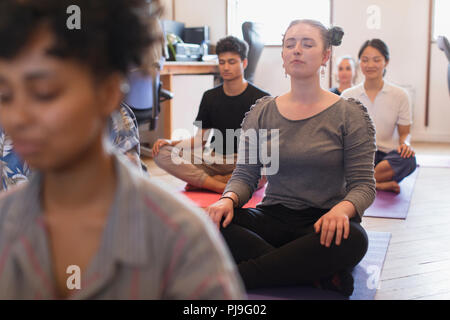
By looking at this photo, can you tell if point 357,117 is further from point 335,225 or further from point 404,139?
point 404,139

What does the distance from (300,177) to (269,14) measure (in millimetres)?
4633

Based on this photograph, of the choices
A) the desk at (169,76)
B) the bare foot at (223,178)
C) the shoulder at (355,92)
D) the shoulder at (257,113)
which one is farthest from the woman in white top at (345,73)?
the shoulder at (257,113)

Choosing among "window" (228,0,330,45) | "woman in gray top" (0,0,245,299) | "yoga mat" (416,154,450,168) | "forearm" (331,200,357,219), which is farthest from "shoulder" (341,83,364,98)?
"woman in gray top" (0,0,245,299)

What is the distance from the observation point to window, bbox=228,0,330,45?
6.03 m

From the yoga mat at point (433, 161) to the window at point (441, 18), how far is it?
4.56 feet

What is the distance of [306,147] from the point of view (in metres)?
1.77

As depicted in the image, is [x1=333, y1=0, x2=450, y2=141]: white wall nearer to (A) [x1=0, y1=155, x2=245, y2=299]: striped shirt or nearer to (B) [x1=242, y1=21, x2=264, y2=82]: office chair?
(B) [x1=242, y1=21, x2=264, y2=82]: office chair

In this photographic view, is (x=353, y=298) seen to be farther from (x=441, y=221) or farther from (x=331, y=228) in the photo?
(x=441, y=221)

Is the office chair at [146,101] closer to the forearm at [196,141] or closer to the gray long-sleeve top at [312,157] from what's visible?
the forearm at [196,141]

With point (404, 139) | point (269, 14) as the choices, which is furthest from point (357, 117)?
point (269, 14)

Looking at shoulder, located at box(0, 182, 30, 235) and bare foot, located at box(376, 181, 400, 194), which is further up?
shoulder, located at box(0, 182, 30, 235)

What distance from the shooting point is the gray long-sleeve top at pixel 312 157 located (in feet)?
5.73

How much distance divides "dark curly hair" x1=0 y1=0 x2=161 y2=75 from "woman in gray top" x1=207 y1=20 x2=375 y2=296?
121 centimetres

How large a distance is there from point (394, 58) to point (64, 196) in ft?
17.6
